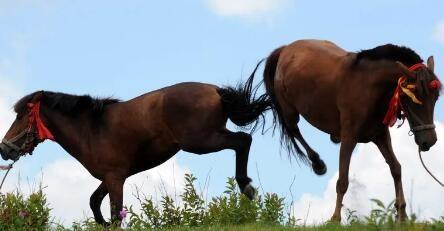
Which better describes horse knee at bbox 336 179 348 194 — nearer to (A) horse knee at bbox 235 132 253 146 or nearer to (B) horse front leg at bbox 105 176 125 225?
(A) horse knee at bbox 235 132 253 146

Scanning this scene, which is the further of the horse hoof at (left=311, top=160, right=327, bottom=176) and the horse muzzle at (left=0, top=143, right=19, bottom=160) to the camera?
the horse muzzle at (left=0, top=143, right=19, bottom=160)

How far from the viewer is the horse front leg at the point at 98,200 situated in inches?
444

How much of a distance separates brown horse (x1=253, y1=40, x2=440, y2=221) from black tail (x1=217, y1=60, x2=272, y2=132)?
0.46 metres

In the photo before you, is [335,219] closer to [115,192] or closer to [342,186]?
[342,186]

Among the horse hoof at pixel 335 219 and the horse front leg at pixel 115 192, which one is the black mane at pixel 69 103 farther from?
the horse hoof at pixel 335 219

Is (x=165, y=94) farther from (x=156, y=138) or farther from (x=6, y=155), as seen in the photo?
(x=6, y=155)

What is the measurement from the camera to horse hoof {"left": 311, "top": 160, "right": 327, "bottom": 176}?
10.2 m

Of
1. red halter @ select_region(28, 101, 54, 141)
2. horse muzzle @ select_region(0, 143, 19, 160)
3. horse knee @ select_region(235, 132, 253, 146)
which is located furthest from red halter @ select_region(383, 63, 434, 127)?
horse muzzle @ select_region(0, 143, 19, 160)

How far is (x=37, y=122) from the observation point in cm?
1118

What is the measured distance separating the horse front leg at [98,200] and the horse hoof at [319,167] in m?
2.86

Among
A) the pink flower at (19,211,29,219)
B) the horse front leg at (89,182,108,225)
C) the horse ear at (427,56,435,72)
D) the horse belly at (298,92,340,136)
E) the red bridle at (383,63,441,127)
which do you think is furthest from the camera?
the horse front leg at (89,182,108,225)

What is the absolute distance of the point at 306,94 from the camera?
9773 millimetres

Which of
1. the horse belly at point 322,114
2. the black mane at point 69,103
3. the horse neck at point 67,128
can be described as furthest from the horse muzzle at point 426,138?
the horse neck at point 67,128

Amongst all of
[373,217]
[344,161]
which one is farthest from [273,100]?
[373,217]
